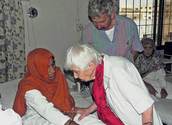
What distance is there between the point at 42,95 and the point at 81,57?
710 mm

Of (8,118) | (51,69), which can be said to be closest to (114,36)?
(51,69)

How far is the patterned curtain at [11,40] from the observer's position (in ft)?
11.1

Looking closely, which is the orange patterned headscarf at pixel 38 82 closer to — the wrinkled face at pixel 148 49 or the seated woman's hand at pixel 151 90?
the seated woman's hand at pixel 151 90

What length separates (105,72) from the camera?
202 cm

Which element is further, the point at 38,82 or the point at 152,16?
the point at 152,16

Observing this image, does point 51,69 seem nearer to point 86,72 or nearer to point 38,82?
point 38,82

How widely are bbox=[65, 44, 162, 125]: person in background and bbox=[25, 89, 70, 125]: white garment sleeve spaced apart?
0.38 metres

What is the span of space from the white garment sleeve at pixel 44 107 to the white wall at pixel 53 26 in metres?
1.34

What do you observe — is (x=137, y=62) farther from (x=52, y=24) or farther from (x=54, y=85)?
(x=54, y=85)

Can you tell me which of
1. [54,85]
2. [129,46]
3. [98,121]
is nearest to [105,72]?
[98,121]

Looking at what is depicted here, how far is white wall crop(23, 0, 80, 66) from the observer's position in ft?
12.4

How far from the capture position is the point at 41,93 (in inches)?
102

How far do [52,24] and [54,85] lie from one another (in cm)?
136

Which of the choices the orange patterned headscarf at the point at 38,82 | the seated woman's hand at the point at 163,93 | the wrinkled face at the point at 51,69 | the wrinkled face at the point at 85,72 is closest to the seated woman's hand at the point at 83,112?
the orange patterned headscarf at the point at 38,82
